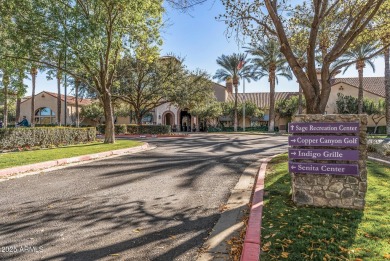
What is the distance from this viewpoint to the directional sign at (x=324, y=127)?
16.6 feet

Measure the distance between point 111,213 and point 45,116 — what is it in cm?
5238

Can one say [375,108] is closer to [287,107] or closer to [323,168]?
[287,107]

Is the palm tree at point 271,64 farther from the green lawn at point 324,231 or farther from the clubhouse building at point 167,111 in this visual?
the green lawn at point 324,231

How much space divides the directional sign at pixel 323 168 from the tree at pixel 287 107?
134 ft

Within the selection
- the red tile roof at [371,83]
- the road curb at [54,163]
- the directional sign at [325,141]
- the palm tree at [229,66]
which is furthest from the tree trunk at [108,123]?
the red tile roof at [371,83]

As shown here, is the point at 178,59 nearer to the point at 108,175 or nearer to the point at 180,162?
the point at 180,162

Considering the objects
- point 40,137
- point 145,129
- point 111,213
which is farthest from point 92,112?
point 111,213

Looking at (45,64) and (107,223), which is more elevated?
(45,64)

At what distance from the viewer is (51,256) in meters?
3.42

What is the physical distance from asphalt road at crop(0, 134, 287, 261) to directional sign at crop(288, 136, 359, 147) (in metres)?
1.99

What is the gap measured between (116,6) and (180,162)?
10272 millimetres

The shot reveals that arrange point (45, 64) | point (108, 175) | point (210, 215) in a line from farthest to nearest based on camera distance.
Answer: point (45, 64), point (108, 175), point (210, 215)

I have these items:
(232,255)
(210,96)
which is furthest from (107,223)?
(210,96)

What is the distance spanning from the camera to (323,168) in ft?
16.9
